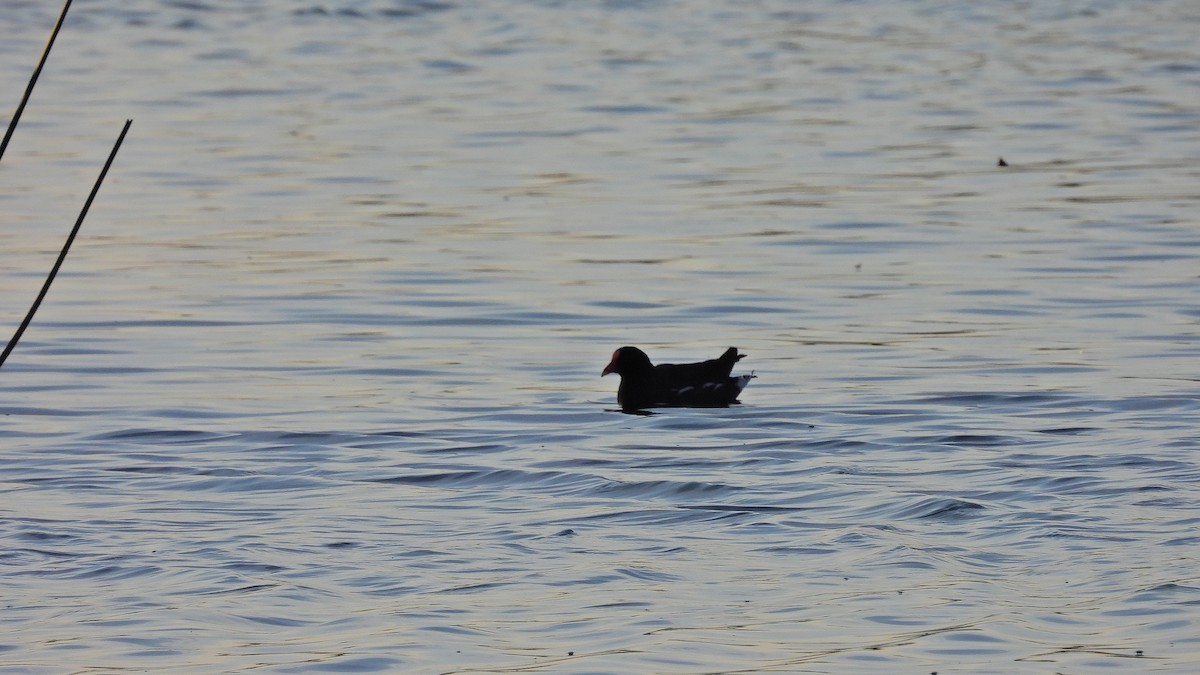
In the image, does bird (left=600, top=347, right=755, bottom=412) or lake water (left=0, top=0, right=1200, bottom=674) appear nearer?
lake water (left=0, top=0, right=1200, bottom=674)

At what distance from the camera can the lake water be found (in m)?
7.78

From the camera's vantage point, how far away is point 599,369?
13648 millimetres

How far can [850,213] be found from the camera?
19.0 meters

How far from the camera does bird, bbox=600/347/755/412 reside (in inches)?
492

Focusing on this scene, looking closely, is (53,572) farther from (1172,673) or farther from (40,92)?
(40,92)

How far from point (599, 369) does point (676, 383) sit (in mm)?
1128

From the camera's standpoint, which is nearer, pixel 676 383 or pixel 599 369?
pixel 676 383

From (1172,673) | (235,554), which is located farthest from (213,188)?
(1172,673)

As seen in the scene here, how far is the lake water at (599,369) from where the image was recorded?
778 cm

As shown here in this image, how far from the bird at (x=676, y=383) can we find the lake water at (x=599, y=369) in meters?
0.20

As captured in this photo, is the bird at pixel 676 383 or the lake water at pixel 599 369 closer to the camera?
the lake water at pixel 599 369

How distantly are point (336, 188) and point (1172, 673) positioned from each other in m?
14.6

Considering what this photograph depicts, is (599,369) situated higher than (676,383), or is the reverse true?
(676,383)

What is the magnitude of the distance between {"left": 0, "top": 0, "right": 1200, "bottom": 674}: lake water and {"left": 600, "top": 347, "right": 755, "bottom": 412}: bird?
0.20 m
